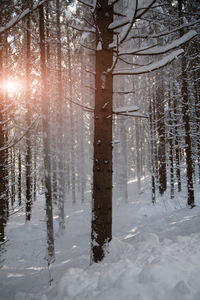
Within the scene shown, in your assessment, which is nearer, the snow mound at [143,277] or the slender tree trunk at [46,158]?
the snow mound at [143,277]

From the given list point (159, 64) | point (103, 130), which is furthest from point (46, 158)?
point (159, 64)

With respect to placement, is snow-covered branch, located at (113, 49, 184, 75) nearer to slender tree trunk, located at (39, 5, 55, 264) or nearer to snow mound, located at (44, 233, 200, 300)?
snow mound, located at (44, 233, 200, 300)

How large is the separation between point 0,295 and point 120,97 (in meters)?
13.8

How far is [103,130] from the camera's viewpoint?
318 cm

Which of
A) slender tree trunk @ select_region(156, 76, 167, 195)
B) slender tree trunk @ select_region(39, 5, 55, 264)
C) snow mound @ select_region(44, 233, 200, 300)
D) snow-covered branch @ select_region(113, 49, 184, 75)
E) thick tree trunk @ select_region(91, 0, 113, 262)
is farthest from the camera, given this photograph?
slender tree trunk @ select_region(156, 76, 167, 195)

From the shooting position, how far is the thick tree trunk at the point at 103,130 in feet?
10.2

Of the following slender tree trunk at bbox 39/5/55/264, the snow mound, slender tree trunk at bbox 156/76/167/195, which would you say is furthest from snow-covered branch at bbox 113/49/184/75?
slender tree trunk at bbox 156/76/167/195

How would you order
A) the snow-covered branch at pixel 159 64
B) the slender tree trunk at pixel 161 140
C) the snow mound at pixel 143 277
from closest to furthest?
the snow mound at pixel 143 277 → the snow-covered branch at pixel 159 64 → the slender tree trunk at pixel 161 140

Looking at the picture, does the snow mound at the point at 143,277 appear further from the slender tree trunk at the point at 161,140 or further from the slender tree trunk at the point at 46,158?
the slender tree trunk at the point at 161,140

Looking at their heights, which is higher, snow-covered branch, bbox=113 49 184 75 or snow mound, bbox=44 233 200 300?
snow-covered branch, bbox=113 49 184 75

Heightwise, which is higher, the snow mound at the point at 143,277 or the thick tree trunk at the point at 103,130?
the thick tree trunk at the point at 103,130

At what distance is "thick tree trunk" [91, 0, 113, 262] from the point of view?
310cm

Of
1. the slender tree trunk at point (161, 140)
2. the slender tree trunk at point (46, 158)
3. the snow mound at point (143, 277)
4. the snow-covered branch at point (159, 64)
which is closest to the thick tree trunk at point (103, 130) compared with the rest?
the snow-covered branch at point (159, 64)

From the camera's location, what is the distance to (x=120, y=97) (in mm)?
14977
